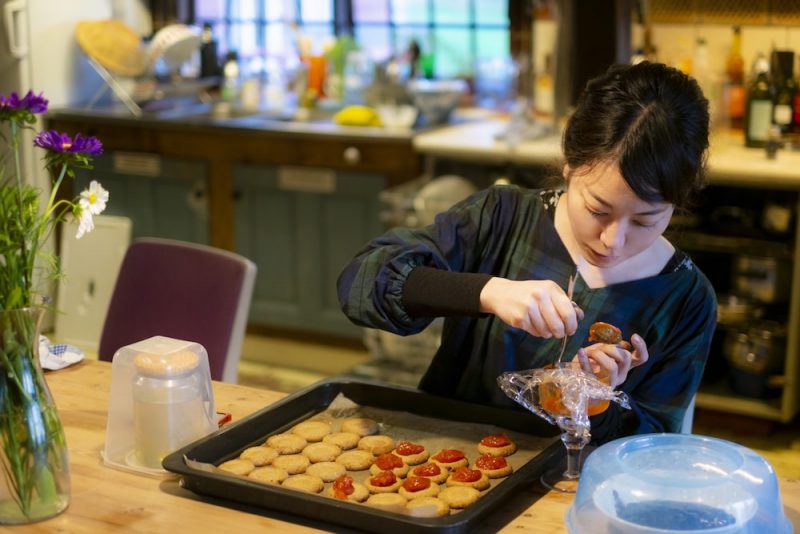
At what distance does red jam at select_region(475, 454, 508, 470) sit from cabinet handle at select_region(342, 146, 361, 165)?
253 centimetres

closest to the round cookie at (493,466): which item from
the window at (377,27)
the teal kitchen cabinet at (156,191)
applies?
the teal kitchen cabinet at (156,191)

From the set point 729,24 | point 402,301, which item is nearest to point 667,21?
point 729,24

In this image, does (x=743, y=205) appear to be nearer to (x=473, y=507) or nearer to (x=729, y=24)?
(x=729, y=24)

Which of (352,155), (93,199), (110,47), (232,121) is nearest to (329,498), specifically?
(93,199)

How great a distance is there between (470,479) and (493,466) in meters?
0.05

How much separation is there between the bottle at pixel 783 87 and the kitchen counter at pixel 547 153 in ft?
0.39

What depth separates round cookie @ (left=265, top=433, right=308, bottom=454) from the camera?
1646mm

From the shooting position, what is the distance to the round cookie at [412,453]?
1620 mm

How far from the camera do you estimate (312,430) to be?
67.4 inches

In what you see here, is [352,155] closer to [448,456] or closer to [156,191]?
[156,191]

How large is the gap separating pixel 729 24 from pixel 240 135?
1766 millimetres

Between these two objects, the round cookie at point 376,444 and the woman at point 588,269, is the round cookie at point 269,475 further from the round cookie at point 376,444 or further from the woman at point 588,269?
the woman at point 588,269

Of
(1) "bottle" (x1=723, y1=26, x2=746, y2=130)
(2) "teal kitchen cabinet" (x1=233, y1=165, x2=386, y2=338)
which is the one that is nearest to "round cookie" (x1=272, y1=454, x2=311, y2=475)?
(2) "teal kitchen cabinet" (x1=233, y1=165, x2=386, y2=338)

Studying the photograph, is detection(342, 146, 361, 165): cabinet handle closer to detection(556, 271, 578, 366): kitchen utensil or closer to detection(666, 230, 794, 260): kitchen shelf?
detection(666, 230, 794, 260): kitchen shelf
